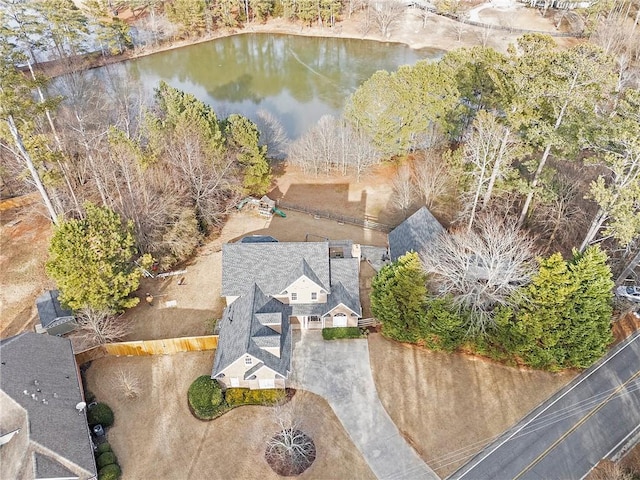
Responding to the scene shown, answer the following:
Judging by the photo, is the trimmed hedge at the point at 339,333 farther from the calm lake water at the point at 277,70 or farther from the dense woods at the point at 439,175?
the calm lake water at the point at 277,70

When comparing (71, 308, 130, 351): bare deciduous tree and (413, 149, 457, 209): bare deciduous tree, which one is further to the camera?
(413, 149, 457, 209): bare deciduous tree

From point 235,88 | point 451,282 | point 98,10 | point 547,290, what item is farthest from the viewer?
point 98,10

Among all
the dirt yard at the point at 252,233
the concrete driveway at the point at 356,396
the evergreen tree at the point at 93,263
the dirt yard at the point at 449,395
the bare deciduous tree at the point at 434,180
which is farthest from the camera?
the bare deciduous tree at the point at 434,180

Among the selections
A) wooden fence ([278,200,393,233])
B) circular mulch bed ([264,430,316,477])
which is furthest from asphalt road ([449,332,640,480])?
wooden fence ([278,200,393,233])

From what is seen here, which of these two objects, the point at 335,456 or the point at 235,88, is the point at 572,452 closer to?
the point at 335,456

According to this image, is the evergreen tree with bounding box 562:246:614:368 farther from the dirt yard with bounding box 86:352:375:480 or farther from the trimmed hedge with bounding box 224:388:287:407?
the trimmed hedge with bounding box 224:388:287:407

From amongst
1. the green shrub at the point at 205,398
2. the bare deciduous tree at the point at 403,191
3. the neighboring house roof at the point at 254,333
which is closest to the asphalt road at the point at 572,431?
the neighboring house roof at the point at 254,333

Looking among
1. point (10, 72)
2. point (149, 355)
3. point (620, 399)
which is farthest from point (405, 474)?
point (10, 72)
